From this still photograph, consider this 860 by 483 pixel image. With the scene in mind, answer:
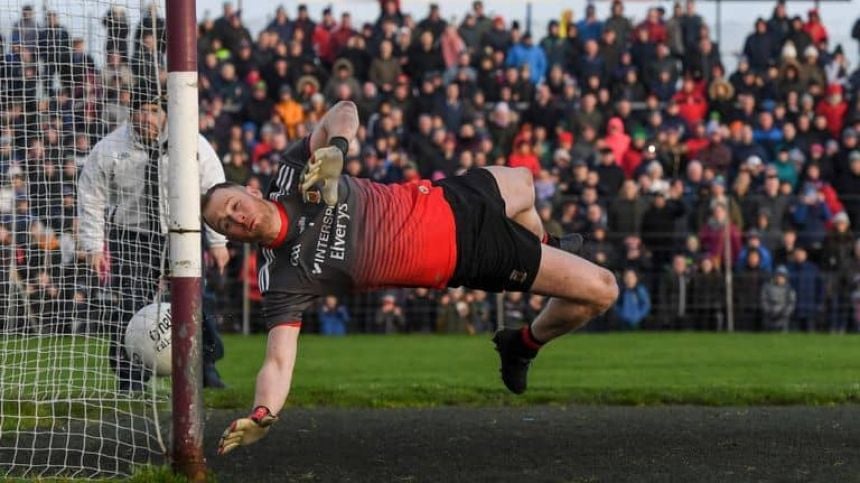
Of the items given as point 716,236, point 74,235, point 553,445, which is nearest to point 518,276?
point 553,445

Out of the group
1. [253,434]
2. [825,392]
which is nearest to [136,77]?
[253,434]

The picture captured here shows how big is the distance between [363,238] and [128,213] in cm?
204

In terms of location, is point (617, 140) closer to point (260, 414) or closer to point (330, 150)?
point (330, 150)

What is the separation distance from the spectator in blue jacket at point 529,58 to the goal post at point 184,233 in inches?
680

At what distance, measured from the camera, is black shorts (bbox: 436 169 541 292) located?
871 centimetres

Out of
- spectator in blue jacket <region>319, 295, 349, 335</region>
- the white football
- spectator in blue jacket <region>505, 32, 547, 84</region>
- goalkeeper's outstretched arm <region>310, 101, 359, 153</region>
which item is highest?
spectator in blue jacket <region>505, 32, 547, 84</region>

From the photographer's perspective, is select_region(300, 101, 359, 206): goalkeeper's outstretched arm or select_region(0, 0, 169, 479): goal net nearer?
select_region(300, 101, 359, 206): goalkeeper's outstretched arm

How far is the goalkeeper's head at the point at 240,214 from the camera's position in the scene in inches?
315

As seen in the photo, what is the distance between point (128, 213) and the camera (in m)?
9.71

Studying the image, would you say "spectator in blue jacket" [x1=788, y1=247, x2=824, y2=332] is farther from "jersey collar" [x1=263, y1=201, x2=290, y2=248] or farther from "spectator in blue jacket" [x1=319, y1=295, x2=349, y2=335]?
"jersey collar" [x1=263, y1=201, x2=290, y2=248]

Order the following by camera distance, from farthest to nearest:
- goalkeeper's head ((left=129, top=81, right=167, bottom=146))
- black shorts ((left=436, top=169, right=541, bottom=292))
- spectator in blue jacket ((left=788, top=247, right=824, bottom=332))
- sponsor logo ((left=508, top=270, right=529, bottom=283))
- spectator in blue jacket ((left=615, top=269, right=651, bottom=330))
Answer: spectator in blue jacket ((left=788, top=247, right=824, bottom=332))
spectator in blue jacket ((left=615, top=269, right=651, bottom=330))
sponsor logo ((left=508, top=270, right=529, bottom=283))
black shorts ((left=436, top=169, right=541, bottom=292))
goalkeeper's head ((left=129, top=81, right=167, bottom=146))

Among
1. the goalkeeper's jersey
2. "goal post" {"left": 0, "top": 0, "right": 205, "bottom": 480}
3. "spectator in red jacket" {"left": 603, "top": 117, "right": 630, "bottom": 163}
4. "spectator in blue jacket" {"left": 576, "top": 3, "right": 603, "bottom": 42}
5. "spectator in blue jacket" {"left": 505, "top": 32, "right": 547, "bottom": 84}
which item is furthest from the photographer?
"spectator in blue jacket" {"left": 576, "top": 3, "right": 603, "bottom": 42}

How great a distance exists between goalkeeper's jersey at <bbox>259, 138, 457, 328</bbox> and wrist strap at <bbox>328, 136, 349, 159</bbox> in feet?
0.81

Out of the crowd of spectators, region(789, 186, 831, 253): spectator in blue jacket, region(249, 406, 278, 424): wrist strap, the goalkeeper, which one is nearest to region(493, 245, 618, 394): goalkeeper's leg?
the goalkeeper
